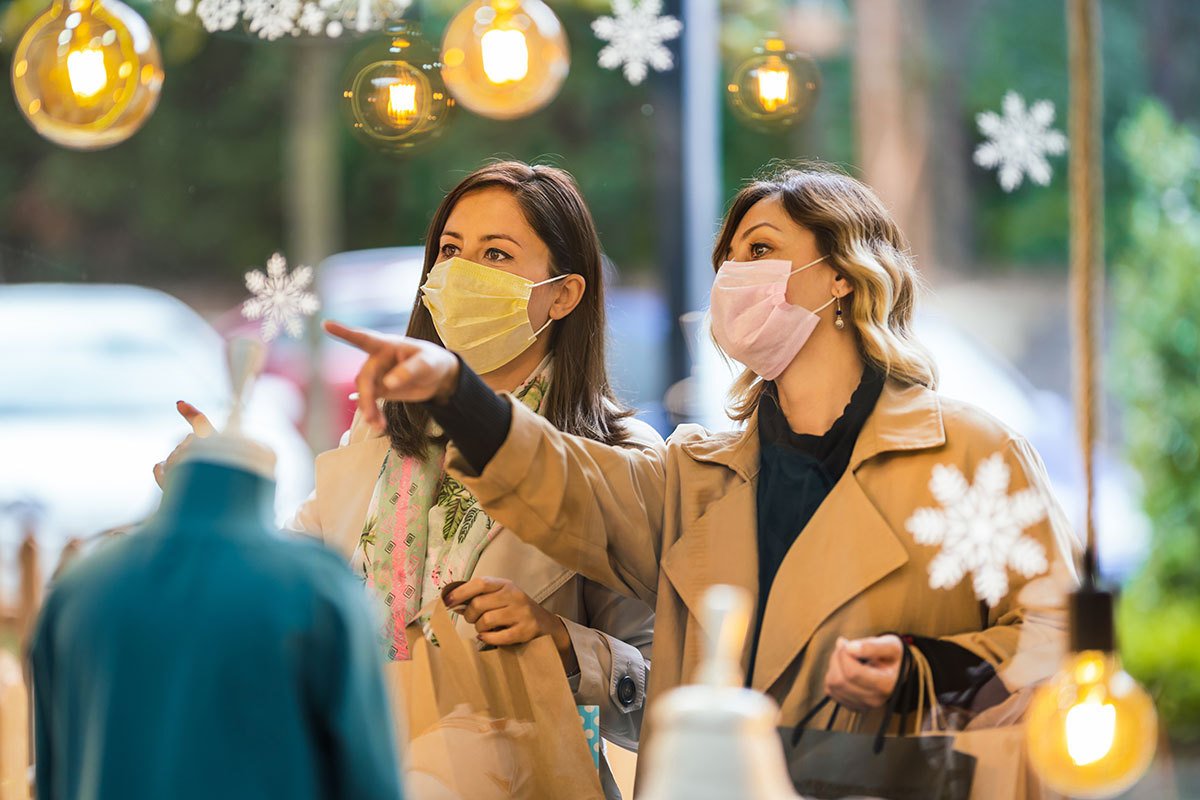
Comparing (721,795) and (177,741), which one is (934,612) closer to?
Answer: (721,795)

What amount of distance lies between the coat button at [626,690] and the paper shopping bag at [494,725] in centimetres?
11

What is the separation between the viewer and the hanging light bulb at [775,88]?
2584 mm

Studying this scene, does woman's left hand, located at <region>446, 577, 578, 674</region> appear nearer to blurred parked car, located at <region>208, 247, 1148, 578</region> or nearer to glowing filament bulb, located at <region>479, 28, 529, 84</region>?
blurred parked car, located at <region>208, 247, 1148, 578</region>

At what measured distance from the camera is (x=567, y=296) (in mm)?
2381

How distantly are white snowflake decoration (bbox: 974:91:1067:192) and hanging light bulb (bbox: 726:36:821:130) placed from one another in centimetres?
33

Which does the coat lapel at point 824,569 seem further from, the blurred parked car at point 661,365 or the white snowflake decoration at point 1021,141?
the white snowflake decoration at point 1021,141

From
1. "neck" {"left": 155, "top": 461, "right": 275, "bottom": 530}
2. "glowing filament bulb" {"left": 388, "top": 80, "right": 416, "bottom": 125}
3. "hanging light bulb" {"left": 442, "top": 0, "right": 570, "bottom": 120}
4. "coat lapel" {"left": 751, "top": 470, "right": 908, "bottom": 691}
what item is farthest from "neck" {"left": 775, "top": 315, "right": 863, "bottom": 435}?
"neck" {"left": 155, "top": 461, "right": 275, "bottom": 530}

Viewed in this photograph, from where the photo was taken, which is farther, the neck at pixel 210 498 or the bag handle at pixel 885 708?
the bag handle at pixel 885 708

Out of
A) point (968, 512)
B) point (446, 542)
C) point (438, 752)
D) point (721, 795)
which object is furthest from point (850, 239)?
point (721, 795)

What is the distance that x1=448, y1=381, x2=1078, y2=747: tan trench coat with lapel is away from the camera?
2.03m

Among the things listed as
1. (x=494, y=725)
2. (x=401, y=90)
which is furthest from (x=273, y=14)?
(x=494, y=725)

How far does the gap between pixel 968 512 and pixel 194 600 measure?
3.71 ft

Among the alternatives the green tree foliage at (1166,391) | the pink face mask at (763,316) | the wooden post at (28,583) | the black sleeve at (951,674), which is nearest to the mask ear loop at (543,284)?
the pink face mask at (763,316)

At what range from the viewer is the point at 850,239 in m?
2.20
